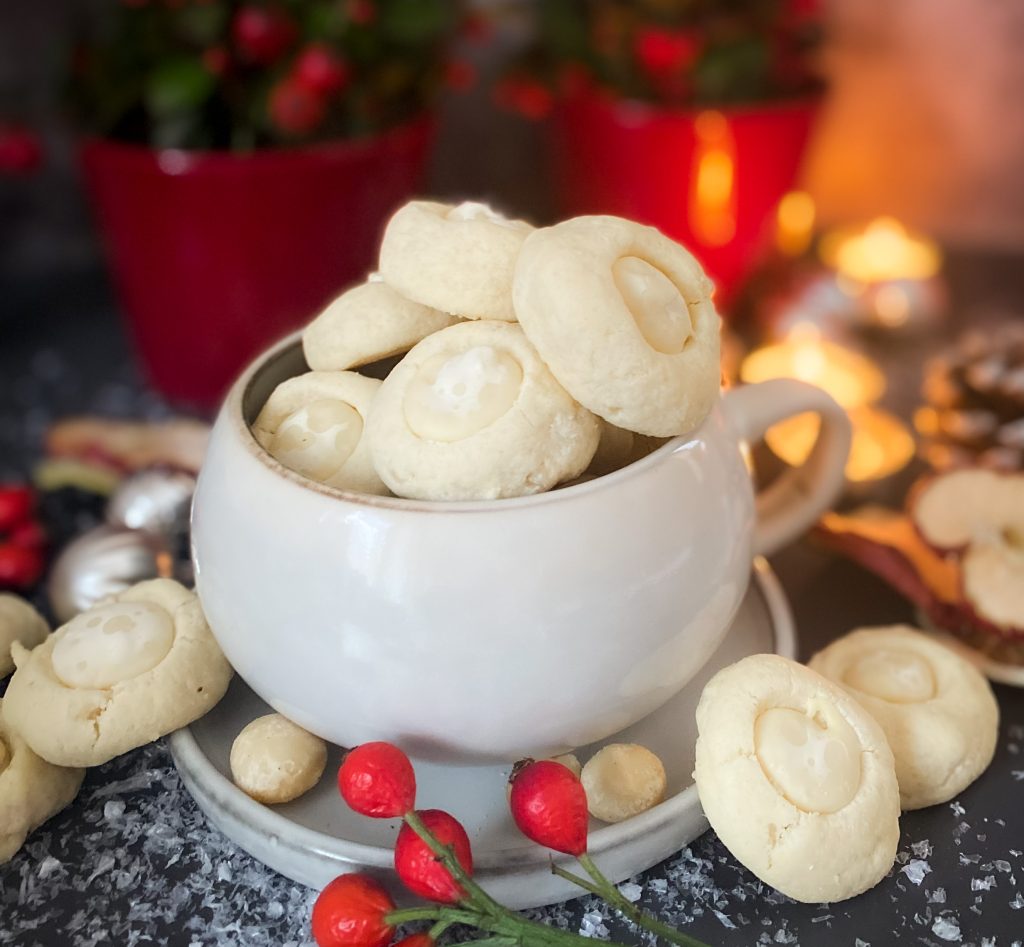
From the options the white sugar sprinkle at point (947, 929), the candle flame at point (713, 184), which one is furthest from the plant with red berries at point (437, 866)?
the candle flame at point (713, 184)

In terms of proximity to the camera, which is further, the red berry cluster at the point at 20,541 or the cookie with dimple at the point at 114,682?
the red berry cluster at the point at 20,541

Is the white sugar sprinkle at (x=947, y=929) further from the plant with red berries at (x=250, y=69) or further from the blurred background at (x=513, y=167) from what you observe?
the plant with red berries at (x=250, y=69)

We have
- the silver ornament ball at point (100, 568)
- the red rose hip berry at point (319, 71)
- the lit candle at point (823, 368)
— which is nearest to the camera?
the silver ornament ball at point (100, 568)

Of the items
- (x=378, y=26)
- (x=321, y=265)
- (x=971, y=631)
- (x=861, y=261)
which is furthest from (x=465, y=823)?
(x=861, y=261)

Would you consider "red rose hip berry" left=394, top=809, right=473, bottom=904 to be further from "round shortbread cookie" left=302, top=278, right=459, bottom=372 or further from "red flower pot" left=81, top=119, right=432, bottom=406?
"red flower pot" left=81, top=119, right=432, bottom=406

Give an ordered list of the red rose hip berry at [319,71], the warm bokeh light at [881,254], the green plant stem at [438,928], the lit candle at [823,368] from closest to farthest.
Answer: the green plant stem at [438,928], the red rose hip berry at [319,71], the lit candle at [823,368], the warm bokeh light at [881,254]

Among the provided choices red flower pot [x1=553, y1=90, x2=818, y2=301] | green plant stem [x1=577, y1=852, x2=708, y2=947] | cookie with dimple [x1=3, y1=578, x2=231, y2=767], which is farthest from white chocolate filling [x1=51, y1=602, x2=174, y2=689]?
red flower pot [x1=553, y1=90, x2=818, y2=301]

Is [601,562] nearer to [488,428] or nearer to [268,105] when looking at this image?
[488,428]
